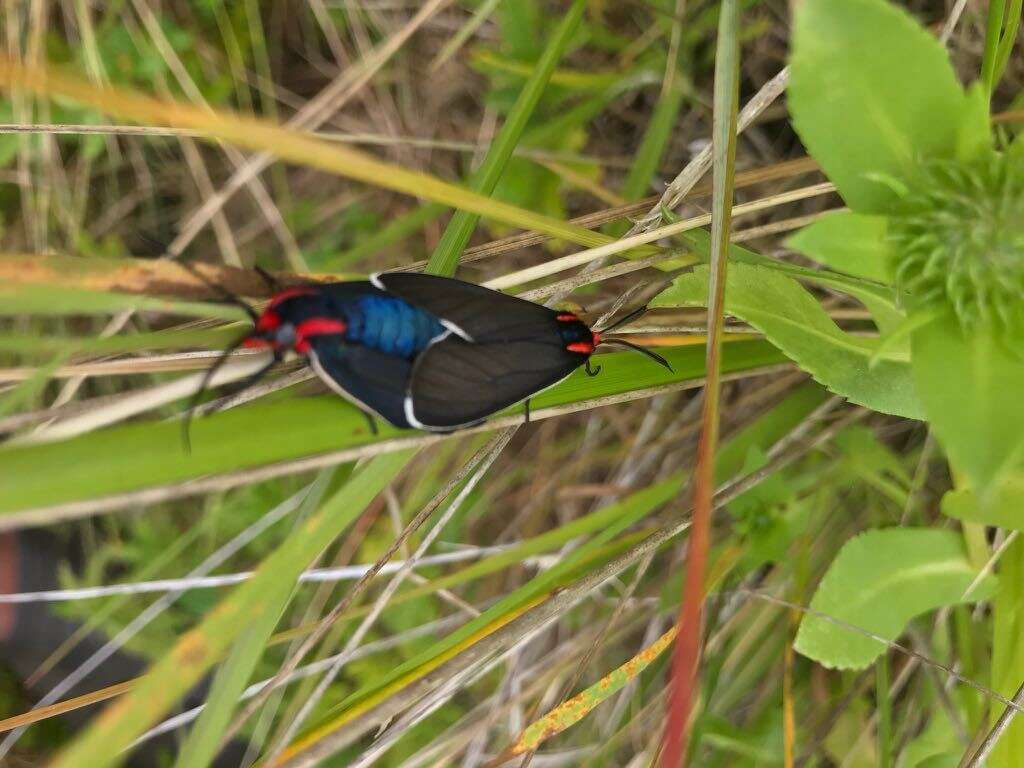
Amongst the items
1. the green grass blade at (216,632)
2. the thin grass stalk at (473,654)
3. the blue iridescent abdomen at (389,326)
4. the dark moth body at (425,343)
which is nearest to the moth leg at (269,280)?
the dark moth body at (425,343)

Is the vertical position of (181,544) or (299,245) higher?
(299,245)

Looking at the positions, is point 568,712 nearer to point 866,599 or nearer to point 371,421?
point 866,599

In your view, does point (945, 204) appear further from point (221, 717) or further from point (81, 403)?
point (81, 403)

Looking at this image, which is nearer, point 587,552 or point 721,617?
point 587,552

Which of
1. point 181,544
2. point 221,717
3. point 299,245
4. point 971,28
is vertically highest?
point 971,28

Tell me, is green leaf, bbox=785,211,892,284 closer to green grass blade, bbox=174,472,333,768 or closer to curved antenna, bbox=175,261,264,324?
curved antenna, bbox=175,261,264,324

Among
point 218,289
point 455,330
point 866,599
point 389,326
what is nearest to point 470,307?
point 455,330

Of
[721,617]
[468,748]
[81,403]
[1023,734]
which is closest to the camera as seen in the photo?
[81,403]

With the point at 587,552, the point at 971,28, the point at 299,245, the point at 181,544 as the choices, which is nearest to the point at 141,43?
the point at 299,245
